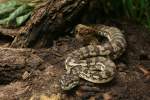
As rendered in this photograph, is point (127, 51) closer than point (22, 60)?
No

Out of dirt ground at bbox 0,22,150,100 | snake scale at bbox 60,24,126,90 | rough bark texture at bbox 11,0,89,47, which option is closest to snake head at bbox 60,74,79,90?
snake scale at bbox 60,24,126,90

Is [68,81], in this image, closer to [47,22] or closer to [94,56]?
[94,56]

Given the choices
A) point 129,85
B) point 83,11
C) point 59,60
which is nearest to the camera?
point 129,85

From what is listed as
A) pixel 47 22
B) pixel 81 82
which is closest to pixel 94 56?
pixel 81 82

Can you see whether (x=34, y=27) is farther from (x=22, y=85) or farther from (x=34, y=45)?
(x=22, y=85)

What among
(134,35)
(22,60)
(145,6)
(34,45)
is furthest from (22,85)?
(145,6)

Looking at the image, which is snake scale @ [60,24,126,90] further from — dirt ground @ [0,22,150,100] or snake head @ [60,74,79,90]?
dirt ground @ [0,22,150,100]

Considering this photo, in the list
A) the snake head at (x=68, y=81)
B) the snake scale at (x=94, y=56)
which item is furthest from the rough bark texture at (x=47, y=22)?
the snake head at (x=68, y=81)
